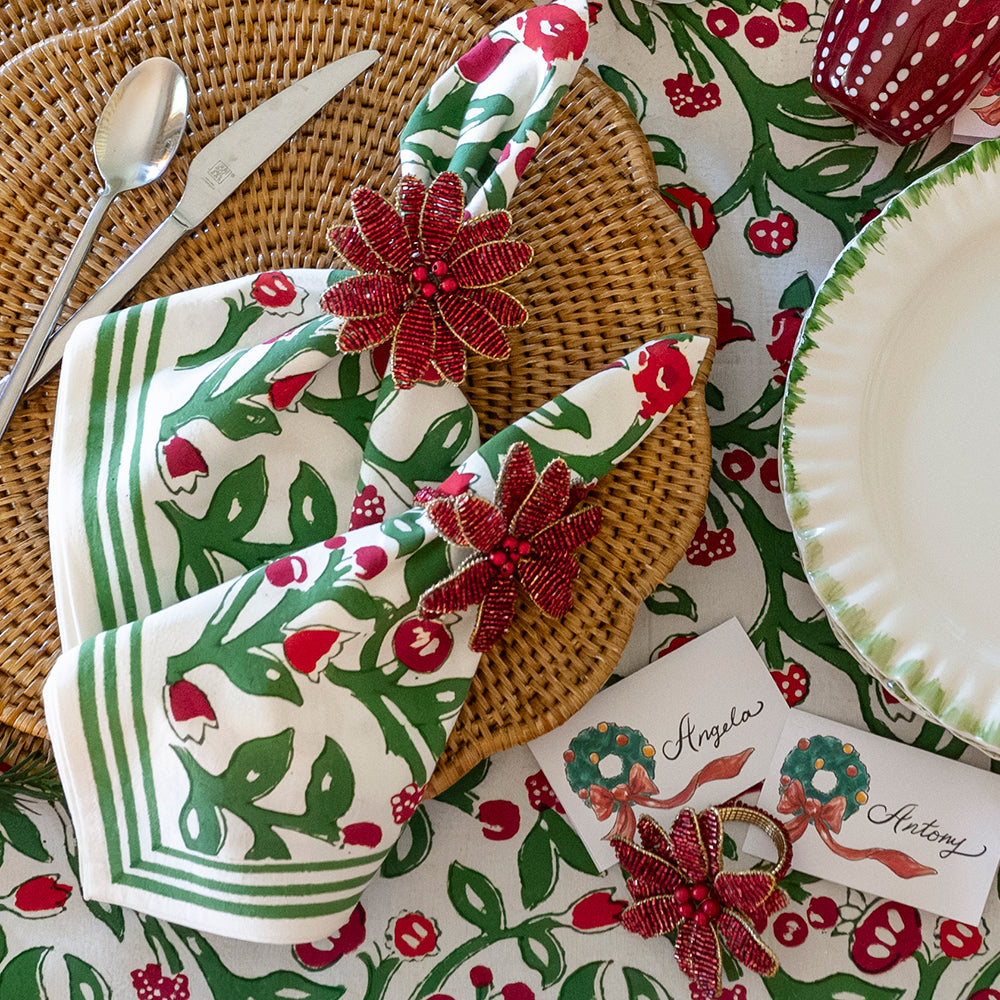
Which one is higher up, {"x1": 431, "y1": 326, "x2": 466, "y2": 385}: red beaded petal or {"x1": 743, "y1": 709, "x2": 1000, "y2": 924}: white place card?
{"x1": 431, "y1": 326, "x2": 466, "y2": 385}: red beaded petal

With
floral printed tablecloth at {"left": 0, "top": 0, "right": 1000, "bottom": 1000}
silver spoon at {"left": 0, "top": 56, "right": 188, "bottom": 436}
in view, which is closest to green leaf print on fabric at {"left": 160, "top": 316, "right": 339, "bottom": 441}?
silver spoon at {"left": 0, "top": 56, "right": 188, "bottom": 436}

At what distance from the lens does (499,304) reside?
414 mm

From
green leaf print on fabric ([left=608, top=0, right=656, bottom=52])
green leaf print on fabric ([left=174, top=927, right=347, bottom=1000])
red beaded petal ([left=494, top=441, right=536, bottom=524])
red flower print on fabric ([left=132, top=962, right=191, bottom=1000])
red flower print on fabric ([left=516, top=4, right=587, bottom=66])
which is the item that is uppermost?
green leaf print on fabric ([left=608, top=0, right=656, bottom=52])

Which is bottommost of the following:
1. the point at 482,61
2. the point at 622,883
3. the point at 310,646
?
the point at 622,883

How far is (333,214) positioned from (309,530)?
173 millimetres

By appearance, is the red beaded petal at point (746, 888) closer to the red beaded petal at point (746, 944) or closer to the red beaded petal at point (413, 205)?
the red beaded petal at point (746, 944)

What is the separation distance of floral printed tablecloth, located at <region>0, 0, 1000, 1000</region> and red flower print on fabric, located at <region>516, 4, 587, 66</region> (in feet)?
0.43

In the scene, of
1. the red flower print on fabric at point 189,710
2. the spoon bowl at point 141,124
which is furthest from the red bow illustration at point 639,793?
the spoon bowl at point 141,124

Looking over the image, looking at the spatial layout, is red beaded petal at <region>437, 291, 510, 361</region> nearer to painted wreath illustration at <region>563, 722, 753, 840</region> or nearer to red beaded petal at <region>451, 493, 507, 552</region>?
red beaded petal at <region>451, 493, 507, 552</region>

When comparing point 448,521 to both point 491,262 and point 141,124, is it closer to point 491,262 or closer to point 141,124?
point 491,262

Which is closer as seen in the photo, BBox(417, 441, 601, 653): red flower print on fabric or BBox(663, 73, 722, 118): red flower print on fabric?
BBox(417, 441, 601, 653): red flower print on fabric

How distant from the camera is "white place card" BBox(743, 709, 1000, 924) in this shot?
18.6 inches

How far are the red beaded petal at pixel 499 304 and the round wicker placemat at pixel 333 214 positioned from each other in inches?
2.0

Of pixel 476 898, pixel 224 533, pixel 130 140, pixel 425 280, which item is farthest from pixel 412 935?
pixel 130 140
